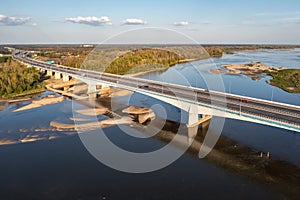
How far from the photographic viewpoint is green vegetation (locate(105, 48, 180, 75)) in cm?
8189

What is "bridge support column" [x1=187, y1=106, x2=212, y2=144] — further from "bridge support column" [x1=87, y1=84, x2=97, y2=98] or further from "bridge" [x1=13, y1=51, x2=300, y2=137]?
"bridge support column" [x1=87, y1=84, x2=97, y2=98]

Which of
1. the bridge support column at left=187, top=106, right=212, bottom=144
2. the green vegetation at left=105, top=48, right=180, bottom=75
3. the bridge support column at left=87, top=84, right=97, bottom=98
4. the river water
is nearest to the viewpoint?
the river water

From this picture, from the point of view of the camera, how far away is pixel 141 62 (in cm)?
9081

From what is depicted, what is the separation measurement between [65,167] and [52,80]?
53764 mm

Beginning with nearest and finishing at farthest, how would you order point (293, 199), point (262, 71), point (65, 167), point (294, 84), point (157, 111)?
point (293, 199), point (65, 167), point (157, 111), point (294, 84), point (262, 71)

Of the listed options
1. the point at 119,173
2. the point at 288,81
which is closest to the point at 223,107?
the point at 119,173

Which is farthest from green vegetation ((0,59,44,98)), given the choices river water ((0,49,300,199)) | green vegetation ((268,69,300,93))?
green vegetation ((268,69,300,93))

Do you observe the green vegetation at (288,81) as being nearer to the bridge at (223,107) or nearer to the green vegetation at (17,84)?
the bridge at (223,107)

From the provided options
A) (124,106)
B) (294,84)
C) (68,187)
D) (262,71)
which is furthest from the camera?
(262,71)

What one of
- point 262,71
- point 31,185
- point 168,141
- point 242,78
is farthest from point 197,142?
point 262,71

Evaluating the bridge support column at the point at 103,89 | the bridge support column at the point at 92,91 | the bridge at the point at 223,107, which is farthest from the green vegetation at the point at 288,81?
the bridge support column at the point at 92,91

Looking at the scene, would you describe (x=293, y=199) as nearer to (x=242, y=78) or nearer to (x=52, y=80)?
(x=242, y=78)

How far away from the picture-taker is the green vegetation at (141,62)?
269 ft

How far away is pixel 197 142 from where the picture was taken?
30250 millimetres
